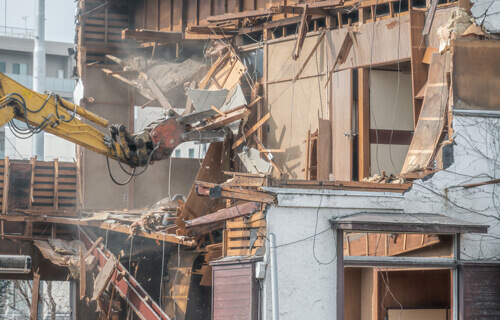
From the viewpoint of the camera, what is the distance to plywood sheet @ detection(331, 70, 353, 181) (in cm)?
1966

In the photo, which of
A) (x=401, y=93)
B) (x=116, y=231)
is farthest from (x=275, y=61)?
(x=116, y=231)

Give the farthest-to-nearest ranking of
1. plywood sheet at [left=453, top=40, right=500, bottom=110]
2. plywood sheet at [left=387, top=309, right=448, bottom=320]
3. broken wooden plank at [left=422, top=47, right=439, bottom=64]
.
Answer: plywood sheet at [left=387, top=309, right=448, bottom=320] → broken wooden plank at [left=422, top=47, right=439, bottom=64] → plywood sheet at [left=453, top=40, right=500, bottom=110]

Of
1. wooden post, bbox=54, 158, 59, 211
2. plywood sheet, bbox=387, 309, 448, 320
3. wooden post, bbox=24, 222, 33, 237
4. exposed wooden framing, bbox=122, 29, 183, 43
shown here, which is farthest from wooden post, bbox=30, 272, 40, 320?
plywood sheet, bbox=387, 309, 448, 320

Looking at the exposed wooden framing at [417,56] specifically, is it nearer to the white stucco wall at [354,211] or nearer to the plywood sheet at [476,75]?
the plywood sheet at [476,75]

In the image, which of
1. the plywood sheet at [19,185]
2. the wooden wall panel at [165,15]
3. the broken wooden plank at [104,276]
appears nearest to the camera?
the broken wooden plank at [104,276]

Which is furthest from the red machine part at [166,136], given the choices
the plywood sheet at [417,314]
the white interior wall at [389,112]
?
the plywood sheet at [417,314]

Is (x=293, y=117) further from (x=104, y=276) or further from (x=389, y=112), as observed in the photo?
(x=104, y=276)

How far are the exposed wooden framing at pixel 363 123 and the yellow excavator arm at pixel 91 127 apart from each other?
3.74 metres

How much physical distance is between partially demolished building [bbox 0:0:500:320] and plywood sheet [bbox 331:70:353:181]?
6 centimetres

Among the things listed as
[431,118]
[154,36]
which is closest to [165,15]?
[154,36]

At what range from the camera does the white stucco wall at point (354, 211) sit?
45.0ft

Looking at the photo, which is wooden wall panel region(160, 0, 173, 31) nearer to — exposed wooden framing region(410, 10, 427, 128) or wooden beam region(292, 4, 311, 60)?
wooden beam region(292, 4, 311, 60)

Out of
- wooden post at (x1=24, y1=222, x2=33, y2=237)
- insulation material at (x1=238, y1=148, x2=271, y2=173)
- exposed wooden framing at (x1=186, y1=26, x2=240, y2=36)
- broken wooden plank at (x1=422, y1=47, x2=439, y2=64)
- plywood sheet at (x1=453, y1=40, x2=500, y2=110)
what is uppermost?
exposed wooden framing at (x1=186, y1=26, x2=240, y2=36)

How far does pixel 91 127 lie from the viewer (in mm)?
16250
